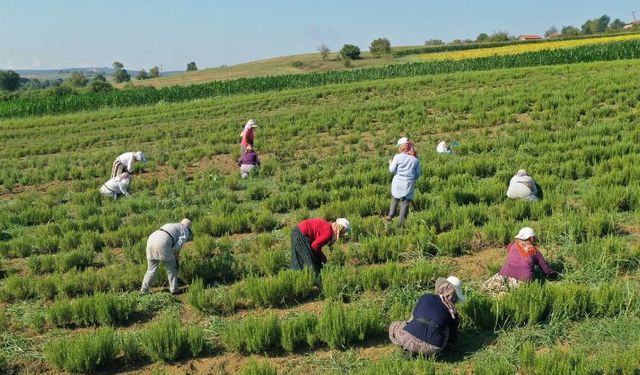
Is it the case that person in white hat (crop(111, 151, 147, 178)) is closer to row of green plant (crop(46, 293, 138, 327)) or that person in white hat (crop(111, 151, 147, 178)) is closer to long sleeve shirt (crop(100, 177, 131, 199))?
long sleeve shirt (crop(100, 177, 131, 199))

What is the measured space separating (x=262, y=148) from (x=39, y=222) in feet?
26.5

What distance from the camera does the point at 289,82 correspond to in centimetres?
4475

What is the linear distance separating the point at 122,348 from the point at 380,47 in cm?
8717

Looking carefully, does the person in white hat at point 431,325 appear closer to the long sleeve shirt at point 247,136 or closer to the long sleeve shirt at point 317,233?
the long sleeve shirt at point 317,233

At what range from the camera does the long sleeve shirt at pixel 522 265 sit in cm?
601

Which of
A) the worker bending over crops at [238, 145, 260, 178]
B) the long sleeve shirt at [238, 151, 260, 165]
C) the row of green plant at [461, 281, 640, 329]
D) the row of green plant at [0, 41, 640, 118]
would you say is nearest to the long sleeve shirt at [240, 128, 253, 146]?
the worker bending over crops at [238, 145, 260, 178]

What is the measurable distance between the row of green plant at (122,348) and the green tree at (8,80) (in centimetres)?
11270

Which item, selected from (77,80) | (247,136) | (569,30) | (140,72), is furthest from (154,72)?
(247,136)

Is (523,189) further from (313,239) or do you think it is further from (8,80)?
(8,80)

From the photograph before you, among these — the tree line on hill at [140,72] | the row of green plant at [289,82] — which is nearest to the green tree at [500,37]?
the tree line on hill at [140,72]

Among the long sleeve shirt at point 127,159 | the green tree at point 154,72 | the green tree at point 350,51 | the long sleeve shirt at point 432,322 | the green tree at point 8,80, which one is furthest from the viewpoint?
the green tree at point 154,72

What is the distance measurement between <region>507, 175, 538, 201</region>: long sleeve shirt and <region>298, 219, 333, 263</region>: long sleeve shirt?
414cm

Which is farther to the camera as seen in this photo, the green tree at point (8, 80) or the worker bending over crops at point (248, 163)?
the green tree at point (8, 80)

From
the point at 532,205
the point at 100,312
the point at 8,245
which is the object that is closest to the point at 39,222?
the point at 8,245
